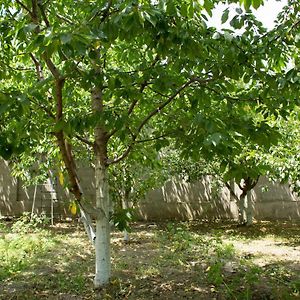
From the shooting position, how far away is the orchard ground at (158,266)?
13.5 feet

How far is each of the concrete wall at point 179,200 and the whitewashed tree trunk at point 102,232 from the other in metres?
6.61

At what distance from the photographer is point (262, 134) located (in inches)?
110

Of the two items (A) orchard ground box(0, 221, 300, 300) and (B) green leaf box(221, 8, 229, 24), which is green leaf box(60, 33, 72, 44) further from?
(A) orchard ground box(0, 221, 300, 300)

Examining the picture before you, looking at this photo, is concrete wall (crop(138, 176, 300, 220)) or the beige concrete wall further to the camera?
the beige concrete wall

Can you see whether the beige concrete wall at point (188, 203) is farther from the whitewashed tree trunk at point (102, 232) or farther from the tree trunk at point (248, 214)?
the whitewashed tree trunk at point (102, 232)

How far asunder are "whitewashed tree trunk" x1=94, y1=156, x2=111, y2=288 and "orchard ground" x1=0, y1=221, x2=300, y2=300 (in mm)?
157

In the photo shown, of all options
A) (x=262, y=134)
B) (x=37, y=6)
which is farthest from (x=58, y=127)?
(x=262, y=134)

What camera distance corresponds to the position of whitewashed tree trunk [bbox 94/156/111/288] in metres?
3.87

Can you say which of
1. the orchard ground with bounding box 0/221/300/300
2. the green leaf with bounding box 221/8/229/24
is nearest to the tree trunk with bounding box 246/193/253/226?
the orchard ground with bounding box 0/221/300/300

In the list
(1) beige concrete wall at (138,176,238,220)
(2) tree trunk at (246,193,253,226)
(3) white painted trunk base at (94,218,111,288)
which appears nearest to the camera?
(3) white painted trunk base at (94,218,111,288)

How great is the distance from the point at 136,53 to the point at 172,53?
1.02 meters

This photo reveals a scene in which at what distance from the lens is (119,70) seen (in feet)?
10.5

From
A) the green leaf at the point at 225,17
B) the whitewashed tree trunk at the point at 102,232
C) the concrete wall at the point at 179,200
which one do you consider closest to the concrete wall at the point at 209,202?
the concrete wall at the point at 179,200

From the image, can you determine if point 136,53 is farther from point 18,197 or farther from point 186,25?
point 18,197
